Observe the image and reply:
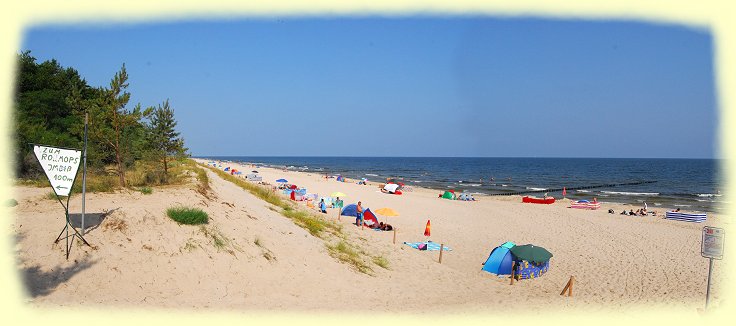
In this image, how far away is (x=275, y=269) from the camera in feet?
33.7

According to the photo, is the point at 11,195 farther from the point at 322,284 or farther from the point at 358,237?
the point at 358,237

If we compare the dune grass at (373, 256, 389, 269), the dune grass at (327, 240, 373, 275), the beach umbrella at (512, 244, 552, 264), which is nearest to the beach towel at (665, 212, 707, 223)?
the beach umbrella at (512, 244, 552, 264)

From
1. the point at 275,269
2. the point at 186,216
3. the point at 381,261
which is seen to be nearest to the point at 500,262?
the point at 381,261

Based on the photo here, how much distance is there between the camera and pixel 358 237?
17.0m

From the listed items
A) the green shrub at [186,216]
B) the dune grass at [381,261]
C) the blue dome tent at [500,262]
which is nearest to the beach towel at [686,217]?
the blue dome tent at [500,262]

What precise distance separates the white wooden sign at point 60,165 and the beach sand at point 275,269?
132 centimetres

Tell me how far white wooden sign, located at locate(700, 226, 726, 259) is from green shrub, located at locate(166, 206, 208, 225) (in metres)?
10.9

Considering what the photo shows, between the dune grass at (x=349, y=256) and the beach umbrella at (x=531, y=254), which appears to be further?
the beach umbrella at (x=531, y=254)

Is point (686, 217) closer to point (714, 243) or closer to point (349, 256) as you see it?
point (714, 243)

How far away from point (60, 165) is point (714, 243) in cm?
1192

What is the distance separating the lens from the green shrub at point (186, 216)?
1041cm

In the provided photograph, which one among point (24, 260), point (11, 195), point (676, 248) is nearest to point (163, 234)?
point (24, 260)

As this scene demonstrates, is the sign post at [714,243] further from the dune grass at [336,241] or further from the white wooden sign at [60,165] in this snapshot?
the white wooden sign at [60,165]

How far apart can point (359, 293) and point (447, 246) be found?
8.94 metres
